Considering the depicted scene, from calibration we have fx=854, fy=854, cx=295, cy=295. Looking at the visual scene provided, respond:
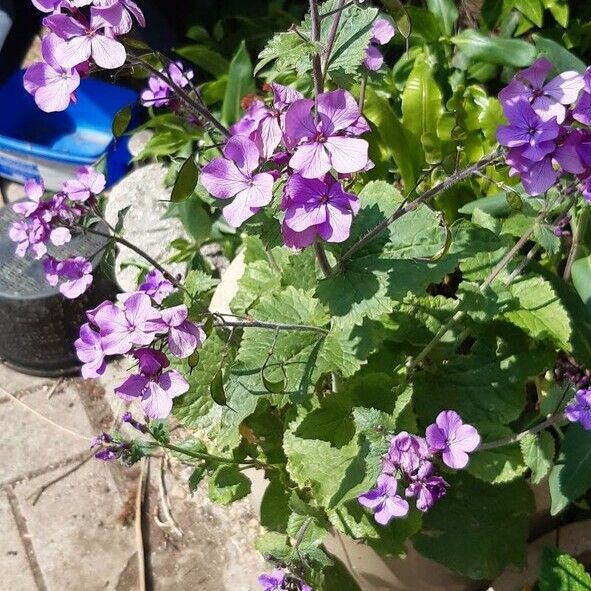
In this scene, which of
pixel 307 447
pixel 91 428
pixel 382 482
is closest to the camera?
pixel 382 482

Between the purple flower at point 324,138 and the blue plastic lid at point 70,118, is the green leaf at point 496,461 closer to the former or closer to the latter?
the purple flower at point 324,138

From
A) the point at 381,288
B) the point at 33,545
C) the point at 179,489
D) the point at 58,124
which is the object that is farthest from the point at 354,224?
the point at 58,124

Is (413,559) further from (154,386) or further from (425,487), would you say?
(154,386)

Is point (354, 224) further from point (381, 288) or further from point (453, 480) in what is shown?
point (453, 480)

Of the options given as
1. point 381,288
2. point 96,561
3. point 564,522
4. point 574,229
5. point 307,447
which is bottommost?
point 96,561

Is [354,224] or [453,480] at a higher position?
[354,224]

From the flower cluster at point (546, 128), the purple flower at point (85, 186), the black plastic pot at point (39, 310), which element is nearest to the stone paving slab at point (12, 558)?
the black plastic pot at point (39, 310)

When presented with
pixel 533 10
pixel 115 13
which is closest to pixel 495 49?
pixel 533 10

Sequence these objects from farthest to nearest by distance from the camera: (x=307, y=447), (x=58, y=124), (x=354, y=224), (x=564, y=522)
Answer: (x=58, y=124) < (x=564, y=522) < (x=307, y=447) < (x=354, y=224)
